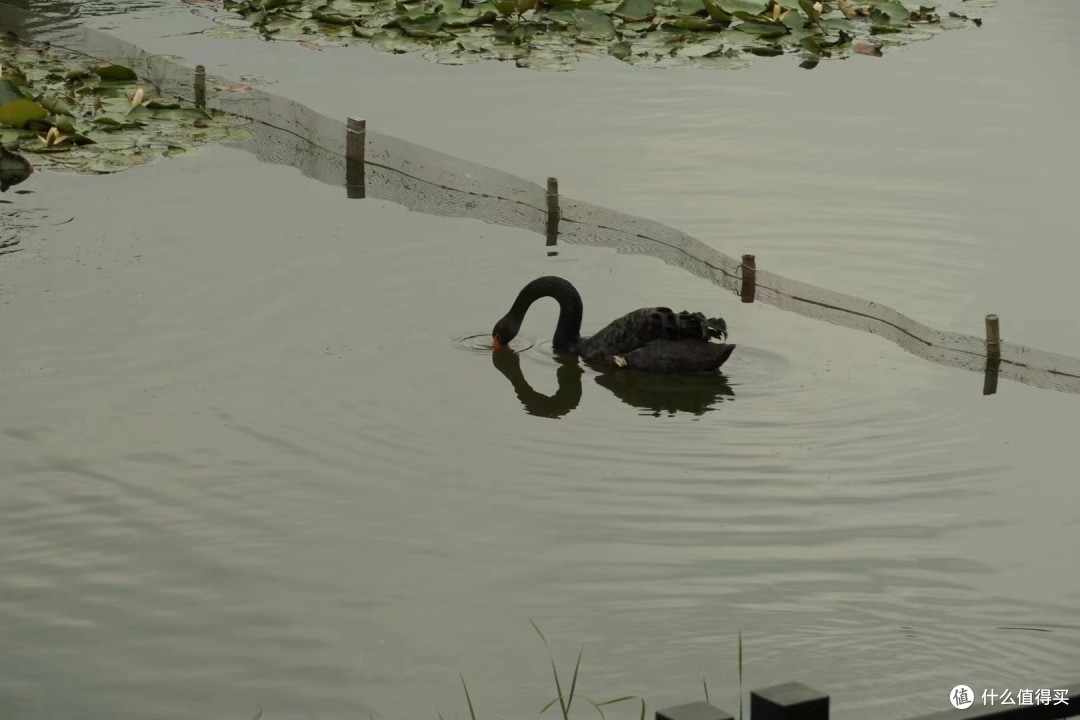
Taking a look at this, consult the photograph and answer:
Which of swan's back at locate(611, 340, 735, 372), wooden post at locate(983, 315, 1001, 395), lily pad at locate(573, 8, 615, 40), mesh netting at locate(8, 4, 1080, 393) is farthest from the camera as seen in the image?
lily pad at locate(573, 8, 615, 40)

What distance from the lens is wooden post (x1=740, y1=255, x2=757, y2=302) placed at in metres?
12.0

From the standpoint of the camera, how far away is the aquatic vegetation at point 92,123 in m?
15.7

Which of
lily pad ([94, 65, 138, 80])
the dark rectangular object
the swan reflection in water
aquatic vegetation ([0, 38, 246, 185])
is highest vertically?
the dark rectangular object

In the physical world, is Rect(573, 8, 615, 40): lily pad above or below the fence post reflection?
above

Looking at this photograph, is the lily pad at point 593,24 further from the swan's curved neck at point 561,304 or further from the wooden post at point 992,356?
the wooden post at point 992,356

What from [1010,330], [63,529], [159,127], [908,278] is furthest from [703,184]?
[63,529]

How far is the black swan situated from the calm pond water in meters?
0.21

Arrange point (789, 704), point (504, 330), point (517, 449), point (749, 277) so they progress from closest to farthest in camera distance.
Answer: point (789, 704), point (517, 449), point (504, 330), point (749, 277)

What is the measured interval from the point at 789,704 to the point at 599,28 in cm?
1824

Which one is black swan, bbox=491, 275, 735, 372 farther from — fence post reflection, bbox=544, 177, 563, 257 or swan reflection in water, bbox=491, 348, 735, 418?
fence post reflection, bbox=544, 177, 563, 257

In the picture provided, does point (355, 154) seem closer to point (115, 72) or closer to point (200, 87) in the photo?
point (200, 87)

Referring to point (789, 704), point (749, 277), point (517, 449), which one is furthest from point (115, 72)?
point (789, 704)

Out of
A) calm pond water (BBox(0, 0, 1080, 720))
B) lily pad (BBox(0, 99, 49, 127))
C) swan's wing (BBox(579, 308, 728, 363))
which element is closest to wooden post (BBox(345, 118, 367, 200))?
calm pond water (BBox(0, 0, 1080, 720))

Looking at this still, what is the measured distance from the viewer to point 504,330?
37.4 feet
